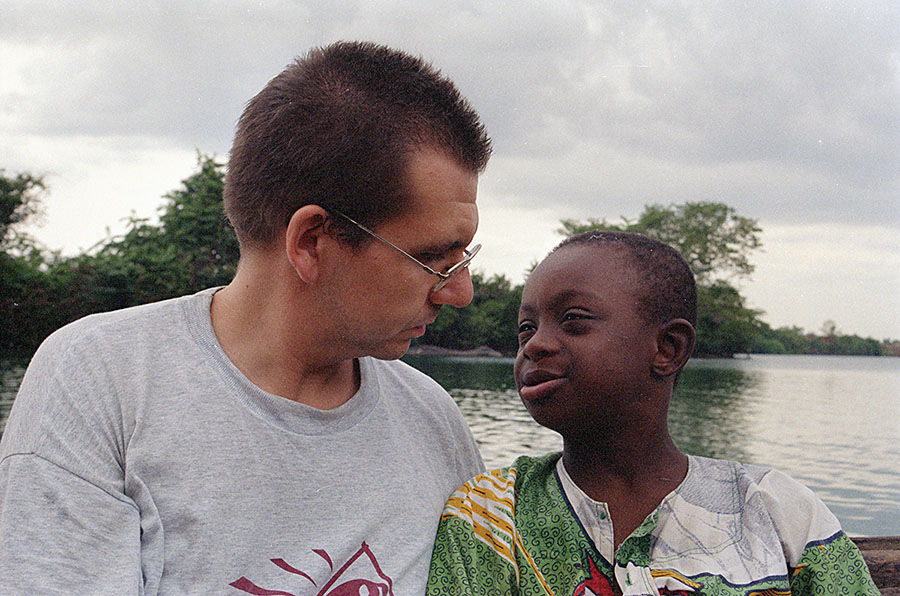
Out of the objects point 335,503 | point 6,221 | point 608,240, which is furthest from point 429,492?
point 6,221

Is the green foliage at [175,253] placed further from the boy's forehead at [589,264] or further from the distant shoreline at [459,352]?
the boy's forehead at [589,264]

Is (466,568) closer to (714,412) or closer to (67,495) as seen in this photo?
(67,495)

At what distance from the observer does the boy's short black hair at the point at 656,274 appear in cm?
208

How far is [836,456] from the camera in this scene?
72.7 feet

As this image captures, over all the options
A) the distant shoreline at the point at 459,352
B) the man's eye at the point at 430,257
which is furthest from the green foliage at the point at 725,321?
the man's eye at the point at 430,257

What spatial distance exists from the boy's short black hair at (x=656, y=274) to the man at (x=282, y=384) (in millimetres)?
414

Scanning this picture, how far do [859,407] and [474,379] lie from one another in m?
19.1

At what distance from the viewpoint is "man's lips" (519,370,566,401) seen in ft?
6.54

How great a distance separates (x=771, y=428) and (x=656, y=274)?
2533 cm

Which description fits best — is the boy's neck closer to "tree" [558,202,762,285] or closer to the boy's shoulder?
the boy's shoulder

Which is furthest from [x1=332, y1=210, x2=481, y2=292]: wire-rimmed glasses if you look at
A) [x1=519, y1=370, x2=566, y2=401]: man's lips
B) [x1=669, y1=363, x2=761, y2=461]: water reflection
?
[x1=669, y1=363, x2=761, y2=461]: water reflection

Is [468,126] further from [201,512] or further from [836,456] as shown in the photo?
[836,456]

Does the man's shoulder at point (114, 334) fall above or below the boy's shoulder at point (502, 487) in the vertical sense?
above

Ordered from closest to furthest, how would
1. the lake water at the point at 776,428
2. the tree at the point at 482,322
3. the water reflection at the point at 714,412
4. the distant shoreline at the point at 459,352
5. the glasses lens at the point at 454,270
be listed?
the glasses lens at the point at 454,270, the lake water at the point at 776,428, the water reflection at the point at 714,412, the tree at the point at 482,322, the distant shoreline at the point at 459,352
